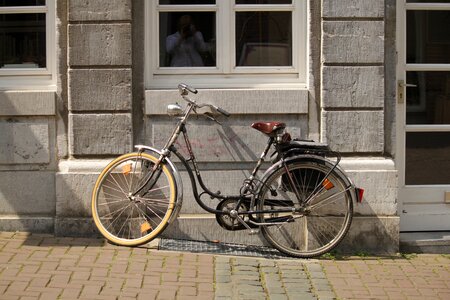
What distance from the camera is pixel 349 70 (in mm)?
6980

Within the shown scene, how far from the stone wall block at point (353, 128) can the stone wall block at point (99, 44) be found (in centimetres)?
189

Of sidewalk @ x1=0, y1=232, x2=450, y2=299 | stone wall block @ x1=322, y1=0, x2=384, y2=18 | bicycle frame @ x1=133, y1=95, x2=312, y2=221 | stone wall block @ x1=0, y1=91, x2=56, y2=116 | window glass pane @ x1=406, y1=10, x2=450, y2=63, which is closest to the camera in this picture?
sidewalk @ x1=0, y1=232, x2=450, y2=299

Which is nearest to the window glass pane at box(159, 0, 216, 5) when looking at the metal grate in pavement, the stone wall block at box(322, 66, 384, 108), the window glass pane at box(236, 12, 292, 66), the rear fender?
the window glass pane at box(236, 12, 292, 66)

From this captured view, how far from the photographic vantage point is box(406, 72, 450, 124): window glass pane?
736 cm

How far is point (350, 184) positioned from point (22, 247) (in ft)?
9.34

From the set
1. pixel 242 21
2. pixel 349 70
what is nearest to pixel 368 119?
pixel 349 70

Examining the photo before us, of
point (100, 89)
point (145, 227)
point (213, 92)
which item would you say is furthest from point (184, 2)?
point (145, 227)

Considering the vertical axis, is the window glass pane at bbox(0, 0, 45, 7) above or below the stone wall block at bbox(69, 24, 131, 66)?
above

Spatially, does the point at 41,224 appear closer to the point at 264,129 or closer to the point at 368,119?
the point at 264,129

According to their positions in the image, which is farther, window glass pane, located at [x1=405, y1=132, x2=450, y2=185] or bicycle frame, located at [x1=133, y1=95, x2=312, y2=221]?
window glass pane, located at [x1=405, y1=132, x2=450, y2=185]

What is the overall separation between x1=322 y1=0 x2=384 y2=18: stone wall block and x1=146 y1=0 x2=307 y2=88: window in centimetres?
29

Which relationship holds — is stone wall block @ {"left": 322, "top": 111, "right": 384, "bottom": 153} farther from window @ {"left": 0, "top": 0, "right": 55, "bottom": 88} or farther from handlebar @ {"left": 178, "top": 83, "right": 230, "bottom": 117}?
window @ {"left": 0, "top": 0, "right": 55, "bottom": 88}

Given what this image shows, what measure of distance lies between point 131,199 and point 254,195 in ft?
3.52

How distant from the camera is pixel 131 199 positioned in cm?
681
